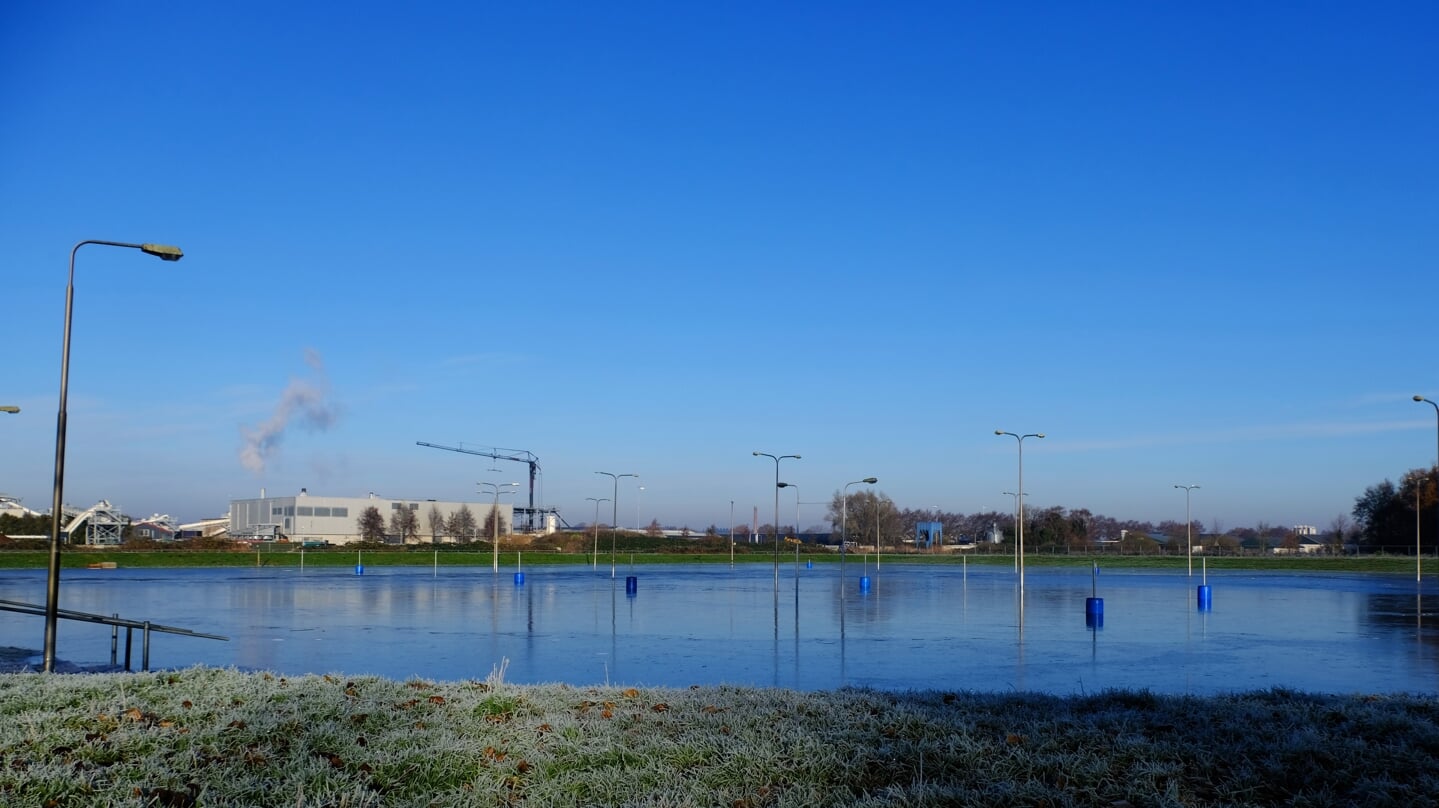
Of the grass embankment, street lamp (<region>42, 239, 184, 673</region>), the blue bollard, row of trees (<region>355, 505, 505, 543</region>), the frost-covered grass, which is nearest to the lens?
the frost-covered grass

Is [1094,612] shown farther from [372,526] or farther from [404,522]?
[404,522]

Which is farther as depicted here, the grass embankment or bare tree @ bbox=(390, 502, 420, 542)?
bare tree @ bbox=(390, 502, 420, 542)

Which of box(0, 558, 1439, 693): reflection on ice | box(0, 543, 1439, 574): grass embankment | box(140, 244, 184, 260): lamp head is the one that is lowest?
box(0, 543, 1439, 574): grass embankment

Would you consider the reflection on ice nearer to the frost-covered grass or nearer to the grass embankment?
the frost-covered grass

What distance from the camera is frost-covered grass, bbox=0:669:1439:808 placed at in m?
7.78

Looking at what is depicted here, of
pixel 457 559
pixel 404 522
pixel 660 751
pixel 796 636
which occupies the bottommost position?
pixel 457 559

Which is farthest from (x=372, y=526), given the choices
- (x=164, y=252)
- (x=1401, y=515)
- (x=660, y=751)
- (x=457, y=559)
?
(x=660, y=751)

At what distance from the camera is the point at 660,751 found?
8.73 metres

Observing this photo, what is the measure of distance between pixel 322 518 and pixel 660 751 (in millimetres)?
157305

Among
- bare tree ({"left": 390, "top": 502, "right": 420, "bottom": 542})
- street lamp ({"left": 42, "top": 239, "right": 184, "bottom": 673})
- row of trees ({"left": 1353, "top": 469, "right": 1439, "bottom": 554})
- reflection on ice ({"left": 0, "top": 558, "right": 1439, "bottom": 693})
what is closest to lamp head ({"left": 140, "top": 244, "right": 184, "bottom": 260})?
street lamp ({"left": 42, "top": 239, "right": 184, "bottom": 673})

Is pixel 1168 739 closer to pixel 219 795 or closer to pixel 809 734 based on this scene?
pixel 809 734

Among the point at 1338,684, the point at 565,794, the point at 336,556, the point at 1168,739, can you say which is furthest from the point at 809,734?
the point at 336,556

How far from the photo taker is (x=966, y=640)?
2820 cm

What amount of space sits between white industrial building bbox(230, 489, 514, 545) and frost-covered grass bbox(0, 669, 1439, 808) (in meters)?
143
